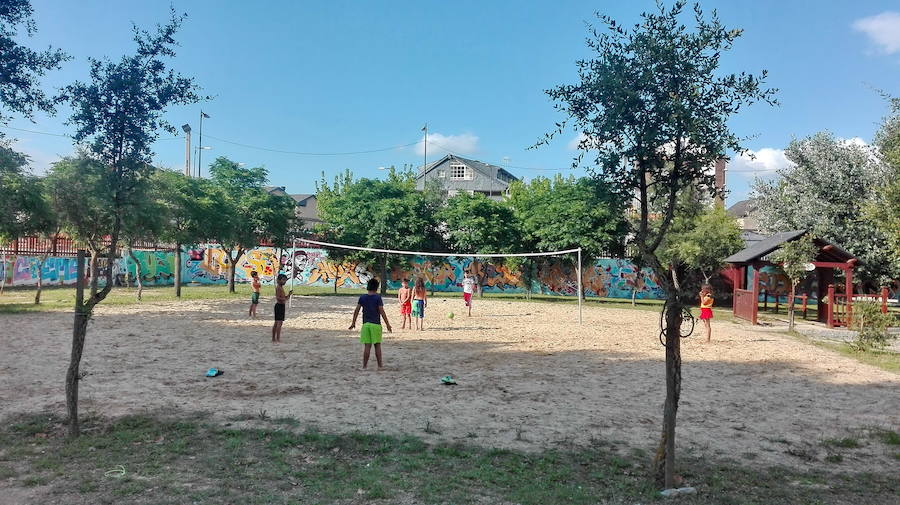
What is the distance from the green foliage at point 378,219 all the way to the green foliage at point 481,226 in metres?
1.56

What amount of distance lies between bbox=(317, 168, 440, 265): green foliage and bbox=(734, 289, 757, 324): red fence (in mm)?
15984

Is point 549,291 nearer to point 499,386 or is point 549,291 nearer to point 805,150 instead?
point 805,150

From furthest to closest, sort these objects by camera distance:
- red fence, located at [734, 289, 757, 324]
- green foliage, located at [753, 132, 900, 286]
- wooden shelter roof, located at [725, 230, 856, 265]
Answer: green foliage, located at [753, 132, 900, 286] → red fence, located at [734, 289, 757, 324] → wooden shelter roof, located at [725, 230, 856, 265]

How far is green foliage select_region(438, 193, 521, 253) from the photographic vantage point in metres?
32.5

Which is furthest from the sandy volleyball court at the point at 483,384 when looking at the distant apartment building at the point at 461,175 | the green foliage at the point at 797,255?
the distant apartment building at the point at 461,175

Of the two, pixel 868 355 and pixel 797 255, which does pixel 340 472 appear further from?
pixel 797 255

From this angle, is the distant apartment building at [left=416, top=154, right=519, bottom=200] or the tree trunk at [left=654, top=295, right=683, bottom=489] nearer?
the tree trunk at [left=654, top=295, right=683, bottom=489]

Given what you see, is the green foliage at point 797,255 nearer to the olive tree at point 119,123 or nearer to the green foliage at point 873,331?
the green foliage at point 873,331

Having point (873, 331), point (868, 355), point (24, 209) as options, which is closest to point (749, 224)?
point (873, 331)

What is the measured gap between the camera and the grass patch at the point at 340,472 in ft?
15.8

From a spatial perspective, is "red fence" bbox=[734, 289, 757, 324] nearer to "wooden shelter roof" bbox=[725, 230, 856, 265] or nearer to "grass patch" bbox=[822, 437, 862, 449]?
"wooden shelter roof" bbox=[725, 230, 856, 265]

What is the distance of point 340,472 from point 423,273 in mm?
31147

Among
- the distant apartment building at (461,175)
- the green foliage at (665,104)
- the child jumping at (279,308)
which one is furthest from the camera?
the distant apartment building at (461,175)

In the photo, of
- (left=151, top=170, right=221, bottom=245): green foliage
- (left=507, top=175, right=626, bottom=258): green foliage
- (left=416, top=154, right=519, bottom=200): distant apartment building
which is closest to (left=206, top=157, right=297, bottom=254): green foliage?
(left=151, top=170, right=221, bottom=245): green foliage
